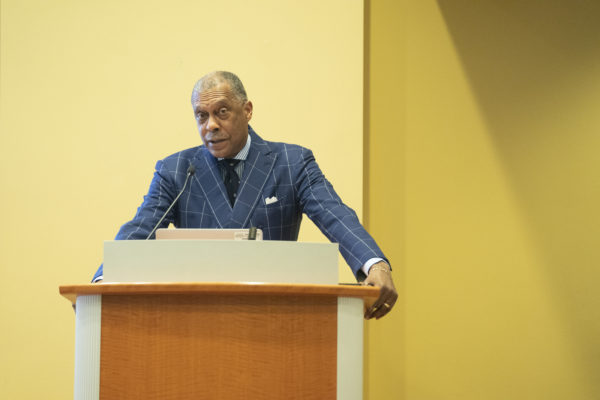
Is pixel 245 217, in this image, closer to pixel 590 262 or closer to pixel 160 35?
pixel 160 35

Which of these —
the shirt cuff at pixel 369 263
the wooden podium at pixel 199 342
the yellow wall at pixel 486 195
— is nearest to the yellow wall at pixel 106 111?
the yellow wall at pixel 486 195

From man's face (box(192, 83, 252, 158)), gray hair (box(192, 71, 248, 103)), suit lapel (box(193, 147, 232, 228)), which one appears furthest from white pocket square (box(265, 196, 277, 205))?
gray hair (box(192, 71, 248, 103))

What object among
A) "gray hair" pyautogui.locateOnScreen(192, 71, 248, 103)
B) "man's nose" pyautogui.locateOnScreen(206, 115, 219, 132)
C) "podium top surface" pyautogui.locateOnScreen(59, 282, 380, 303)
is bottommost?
"podium top surface" pyautogui.locateOnScreen(59, 282, 380, 303)

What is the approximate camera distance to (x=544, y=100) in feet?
10.6

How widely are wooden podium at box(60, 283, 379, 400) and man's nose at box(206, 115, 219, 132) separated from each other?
103 centimetres

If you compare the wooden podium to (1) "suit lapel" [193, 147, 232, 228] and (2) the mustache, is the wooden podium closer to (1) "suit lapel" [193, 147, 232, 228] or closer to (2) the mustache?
(1) "suit lapel" [193, 147, 232, 228]

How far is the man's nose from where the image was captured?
2221 mm

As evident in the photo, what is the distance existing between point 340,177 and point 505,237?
0.89 meters

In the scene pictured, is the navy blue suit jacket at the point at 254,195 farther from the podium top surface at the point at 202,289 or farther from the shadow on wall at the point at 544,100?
the shadow on wall at the point at 544,100

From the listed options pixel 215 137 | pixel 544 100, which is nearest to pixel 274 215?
pixel 215 137

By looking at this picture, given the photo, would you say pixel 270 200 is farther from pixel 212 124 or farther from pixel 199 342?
pixel 199 342

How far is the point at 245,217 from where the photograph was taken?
2164 mm

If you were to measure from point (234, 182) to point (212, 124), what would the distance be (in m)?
0.23

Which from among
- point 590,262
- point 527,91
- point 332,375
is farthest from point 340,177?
point 332,375
